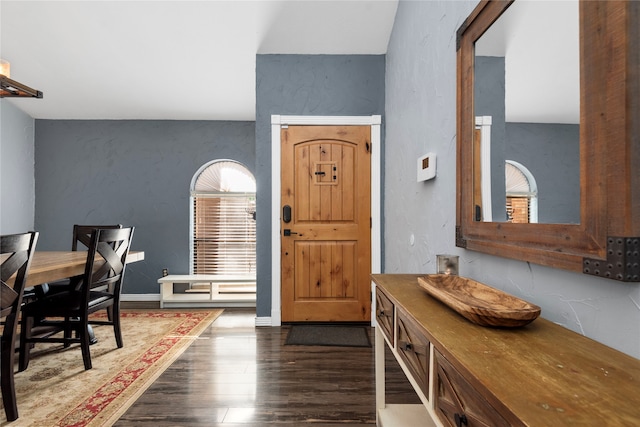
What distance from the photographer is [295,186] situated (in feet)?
11.1

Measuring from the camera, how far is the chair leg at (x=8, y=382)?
5.74ft

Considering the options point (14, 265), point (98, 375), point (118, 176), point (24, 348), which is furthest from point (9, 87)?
point (118, 176)

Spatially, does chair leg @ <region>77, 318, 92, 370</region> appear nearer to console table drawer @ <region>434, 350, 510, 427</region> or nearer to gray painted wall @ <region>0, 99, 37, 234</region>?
console table drawer @ <region>434, 350, 510, 427</region>

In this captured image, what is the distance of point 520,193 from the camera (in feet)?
3.87

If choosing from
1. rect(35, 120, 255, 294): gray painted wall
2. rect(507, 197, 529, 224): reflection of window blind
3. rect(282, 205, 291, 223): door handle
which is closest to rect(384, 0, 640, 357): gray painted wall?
rect(507, 197, 529, 224): reflection of window blind

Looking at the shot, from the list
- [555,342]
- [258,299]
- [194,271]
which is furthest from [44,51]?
[555,342]

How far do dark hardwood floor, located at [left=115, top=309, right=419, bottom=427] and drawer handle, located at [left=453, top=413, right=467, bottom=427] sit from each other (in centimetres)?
116

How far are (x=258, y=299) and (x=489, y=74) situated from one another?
2.74 m

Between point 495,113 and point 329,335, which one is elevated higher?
point 495,113

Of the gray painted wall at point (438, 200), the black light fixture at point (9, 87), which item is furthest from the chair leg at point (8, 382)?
the gray painted wall at point (438, 200)

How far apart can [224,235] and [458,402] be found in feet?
14.6

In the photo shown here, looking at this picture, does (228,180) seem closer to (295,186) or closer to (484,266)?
(295,186)

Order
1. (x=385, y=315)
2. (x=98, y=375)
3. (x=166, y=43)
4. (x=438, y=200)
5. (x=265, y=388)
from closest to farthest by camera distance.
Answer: (x=385, y=315) → (x=438, y=200) → (x=265, y=388) → (x=98, y=375) → (x=166, y=43)

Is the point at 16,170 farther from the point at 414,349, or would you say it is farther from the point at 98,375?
the point at 414,349
